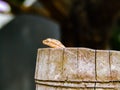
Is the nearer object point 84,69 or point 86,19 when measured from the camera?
point 84,69

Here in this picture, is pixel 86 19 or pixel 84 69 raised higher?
pixel 86 19

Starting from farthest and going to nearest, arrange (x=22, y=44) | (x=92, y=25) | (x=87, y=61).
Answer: (x=22, y=44)
(x=92, y=25)
(x=87, y=61)

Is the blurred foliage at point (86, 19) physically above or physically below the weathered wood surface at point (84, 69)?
above

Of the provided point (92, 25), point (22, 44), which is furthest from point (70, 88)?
point (22, 44)

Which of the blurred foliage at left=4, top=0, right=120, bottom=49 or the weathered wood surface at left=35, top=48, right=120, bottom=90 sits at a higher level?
the blurred foliage at left=4, top=0, right=120, bottom=49

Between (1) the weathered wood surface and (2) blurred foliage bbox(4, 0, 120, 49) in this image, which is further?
(2) blurred foliage bbox(4, 0, 120, 49)

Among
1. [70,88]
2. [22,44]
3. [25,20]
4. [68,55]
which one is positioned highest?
[25,20]

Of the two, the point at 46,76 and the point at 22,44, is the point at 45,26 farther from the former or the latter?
the point at 46,76

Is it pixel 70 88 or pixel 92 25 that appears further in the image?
pixel 92 25
